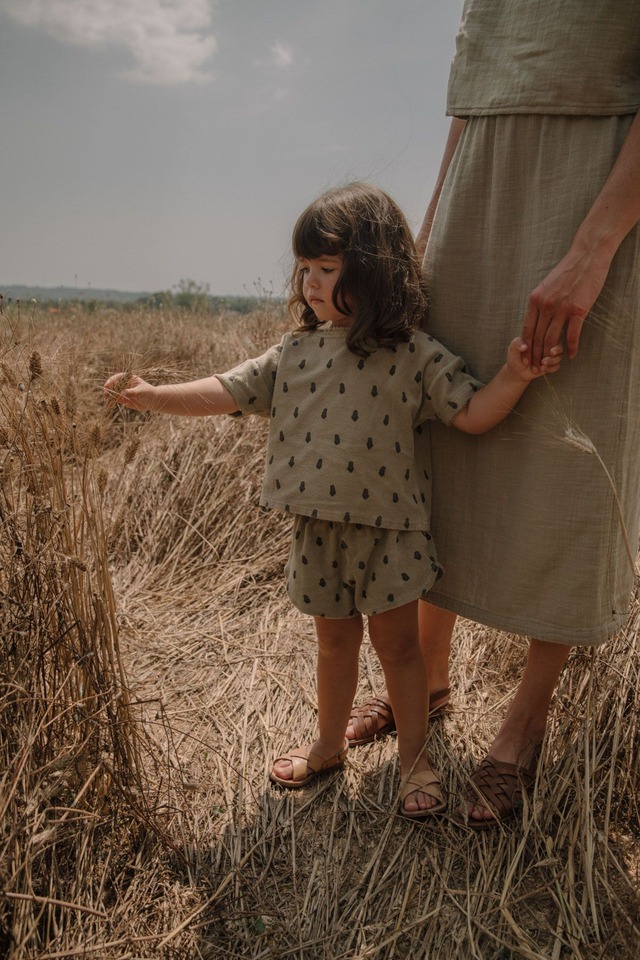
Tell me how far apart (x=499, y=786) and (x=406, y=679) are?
29 centimetres

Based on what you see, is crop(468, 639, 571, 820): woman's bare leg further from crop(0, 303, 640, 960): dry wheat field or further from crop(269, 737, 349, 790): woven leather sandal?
crop(269, 737, 349, 790): woven leather sandal

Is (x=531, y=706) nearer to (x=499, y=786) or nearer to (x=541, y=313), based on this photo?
(x=499, y=786)

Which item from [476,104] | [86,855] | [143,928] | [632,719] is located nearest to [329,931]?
[143,928]

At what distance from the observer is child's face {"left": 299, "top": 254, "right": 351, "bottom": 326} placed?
1402 millimetres

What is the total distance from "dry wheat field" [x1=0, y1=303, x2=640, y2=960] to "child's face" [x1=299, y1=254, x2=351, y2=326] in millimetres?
375

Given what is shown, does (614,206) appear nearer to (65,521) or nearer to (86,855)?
(65,521)

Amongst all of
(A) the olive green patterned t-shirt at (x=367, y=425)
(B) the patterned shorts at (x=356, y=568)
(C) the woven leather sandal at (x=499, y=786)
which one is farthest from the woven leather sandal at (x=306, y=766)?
(A) the olive green patterned t-shirt at (x=367, y=425)

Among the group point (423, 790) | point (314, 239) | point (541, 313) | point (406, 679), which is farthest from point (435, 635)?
point (314, 239)

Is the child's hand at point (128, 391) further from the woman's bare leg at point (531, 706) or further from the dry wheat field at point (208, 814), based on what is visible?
the woman's bare leg at point (531, 706)

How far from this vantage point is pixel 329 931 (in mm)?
1322

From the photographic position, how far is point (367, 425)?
54.7 inches

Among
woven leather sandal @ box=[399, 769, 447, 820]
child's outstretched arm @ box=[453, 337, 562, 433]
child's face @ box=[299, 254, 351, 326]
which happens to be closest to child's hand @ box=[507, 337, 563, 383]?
child's outstretched arm @ box=[453, 337, 562, 433]

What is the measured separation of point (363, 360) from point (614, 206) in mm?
496

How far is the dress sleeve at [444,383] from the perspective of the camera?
136 centimetres
